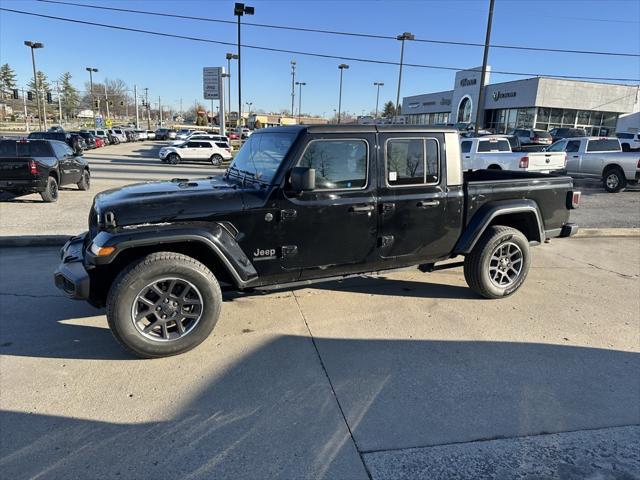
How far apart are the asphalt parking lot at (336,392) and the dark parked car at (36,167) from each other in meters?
7.16

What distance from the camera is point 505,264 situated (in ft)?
16.9

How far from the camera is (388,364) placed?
366cm

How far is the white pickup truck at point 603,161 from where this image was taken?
15.0 metres

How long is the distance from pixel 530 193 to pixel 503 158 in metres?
11.6

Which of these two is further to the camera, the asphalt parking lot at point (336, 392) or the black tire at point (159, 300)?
the black tire at point (159, 300)

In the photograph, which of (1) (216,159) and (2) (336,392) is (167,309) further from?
(1) (216,159)

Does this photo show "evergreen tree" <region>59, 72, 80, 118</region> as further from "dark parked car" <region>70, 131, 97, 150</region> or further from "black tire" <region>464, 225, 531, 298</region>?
"black tire" <region>464, 225, 531, 298</region>

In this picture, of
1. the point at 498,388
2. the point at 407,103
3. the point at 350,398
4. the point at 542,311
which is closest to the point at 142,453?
the point at 350,398

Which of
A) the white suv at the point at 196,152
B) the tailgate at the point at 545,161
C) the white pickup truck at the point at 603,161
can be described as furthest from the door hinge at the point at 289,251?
the white suv at the point at 196,152

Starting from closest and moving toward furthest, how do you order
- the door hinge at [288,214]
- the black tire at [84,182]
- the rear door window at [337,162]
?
the door hinge at [288,214], the rear door window at [337,162], the black tire at [84,182]

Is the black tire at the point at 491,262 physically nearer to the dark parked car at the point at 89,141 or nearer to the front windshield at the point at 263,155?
the front windshield at the point at 263,155

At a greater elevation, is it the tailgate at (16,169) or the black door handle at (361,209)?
the black door handle at (361,209)

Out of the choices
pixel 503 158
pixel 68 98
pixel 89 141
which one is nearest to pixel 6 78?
pixel 68 98

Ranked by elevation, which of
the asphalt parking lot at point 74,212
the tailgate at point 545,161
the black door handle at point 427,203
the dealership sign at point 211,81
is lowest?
the asphalt parking lot at point 74,212
